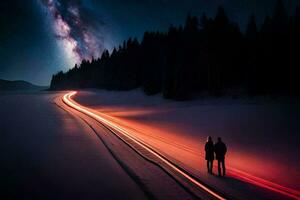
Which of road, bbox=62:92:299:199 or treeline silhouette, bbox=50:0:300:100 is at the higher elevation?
treeline silhouette, bbox=50:0:300:100

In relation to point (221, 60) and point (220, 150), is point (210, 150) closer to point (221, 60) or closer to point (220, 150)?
point (220, 150)

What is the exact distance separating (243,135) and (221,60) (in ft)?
87.3

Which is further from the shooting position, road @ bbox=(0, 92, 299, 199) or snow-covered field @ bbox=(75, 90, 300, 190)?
snow-covered field @ bbox=(75, 90, 300, 190)

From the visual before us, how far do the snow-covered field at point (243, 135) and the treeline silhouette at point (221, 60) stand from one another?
426cm

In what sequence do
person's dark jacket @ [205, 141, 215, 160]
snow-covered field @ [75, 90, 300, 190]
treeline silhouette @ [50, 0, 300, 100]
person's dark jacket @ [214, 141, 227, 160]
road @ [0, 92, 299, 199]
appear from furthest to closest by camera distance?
treeline silhouette @ [50, 0, 300, 100]
snow-covered field @ [75, 90, 300, 190]
person's dark jacket @ [205, 141, 215, 160]
person's dark jacket @ [214, 141, 227, 160]
road @ [0, 92, 299, 199]

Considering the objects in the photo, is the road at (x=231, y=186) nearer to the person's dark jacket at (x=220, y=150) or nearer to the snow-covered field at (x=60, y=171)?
the person's dark jacket at (x=220, y=150)

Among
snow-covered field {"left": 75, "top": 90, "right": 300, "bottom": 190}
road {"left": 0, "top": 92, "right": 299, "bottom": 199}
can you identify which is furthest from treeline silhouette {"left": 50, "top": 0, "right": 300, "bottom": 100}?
road {"left": 0, "top": 92, "right": 299, "bottom": 199}

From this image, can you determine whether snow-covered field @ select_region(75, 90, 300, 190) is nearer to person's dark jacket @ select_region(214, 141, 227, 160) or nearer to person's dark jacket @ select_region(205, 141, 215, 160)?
person's dark jacket @ select_region(205, 141, 215, 160)

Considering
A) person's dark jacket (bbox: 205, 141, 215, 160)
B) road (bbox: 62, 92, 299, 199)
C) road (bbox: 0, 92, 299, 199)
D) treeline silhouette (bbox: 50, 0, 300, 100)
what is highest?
treeline silhouette (bbox: 50, 0, 300, 100)

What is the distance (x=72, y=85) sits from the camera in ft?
513

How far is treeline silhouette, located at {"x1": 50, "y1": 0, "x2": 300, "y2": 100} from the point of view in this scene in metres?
36.9

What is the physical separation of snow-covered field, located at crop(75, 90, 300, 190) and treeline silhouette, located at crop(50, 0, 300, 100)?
4.26 metres

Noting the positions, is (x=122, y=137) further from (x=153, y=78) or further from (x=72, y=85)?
(x=72, y=85)

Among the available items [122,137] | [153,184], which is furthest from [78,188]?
[122,137]
